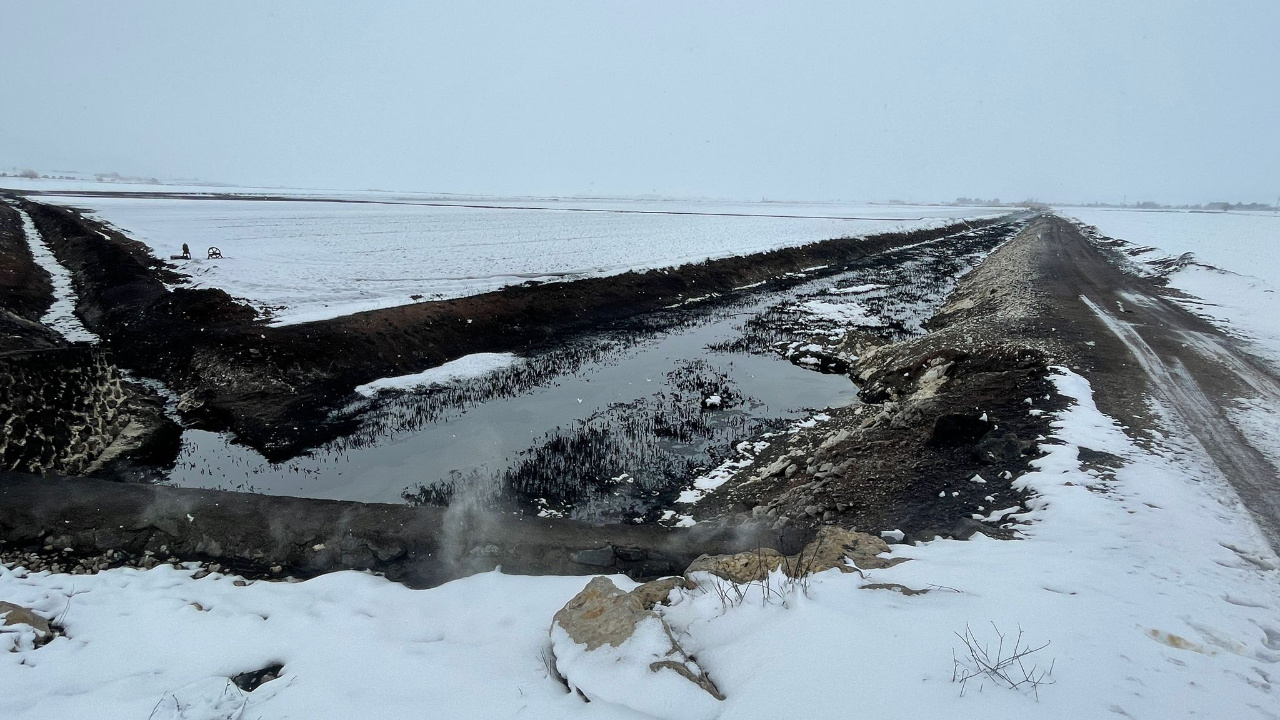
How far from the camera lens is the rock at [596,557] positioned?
22.7 feet

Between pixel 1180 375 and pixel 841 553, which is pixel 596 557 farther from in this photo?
pixel 1180 375

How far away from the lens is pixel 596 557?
699cm

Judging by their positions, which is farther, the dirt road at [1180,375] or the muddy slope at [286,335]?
the muddy slope at [286,335]

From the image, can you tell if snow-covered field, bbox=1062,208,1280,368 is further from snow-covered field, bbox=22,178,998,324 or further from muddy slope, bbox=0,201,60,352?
muddy slope, bbox=0,201,60,352

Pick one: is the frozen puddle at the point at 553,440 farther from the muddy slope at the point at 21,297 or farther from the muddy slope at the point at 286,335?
the muddy slope at the point at 21,297

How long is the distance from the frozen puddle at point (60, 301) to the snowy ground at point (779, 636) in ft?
50.2

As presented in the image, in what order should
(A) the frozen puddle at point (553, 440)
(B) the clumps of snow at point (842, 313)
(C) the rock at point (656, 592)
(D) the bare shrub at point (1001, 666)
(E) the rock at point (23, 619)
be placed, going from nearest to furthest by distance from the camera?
1. (D) the bare shrub at point (1001, 666)
2. (E) the rock at point (23, 619)
3. (C) the rock at point (656, 592)
4. (A) the frozen puddle at point (553, 440)
5. (B) the clumps of snow at point (842, 313)

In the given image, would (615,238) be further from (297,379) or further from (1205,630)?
(1205,630)

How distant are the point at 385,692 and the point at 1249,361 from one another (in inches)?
729

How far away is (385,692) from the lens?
4328 millimetres

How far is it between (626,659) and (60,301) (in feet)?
88.4

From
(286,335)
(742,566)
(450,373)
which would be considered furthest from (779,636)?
(286,335)

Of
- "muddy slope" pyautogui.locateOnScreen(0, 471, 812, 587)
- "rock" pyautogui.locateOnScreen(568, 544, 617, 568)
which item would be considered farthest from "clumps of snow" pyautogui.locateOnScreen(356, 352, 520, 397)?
"rock" pyautogui.locateOnScreen(568, 544, 617, 568)

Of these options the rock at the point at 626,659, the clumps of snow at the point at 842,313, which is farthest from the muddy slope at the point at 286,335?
the rock at the point at 626,659
